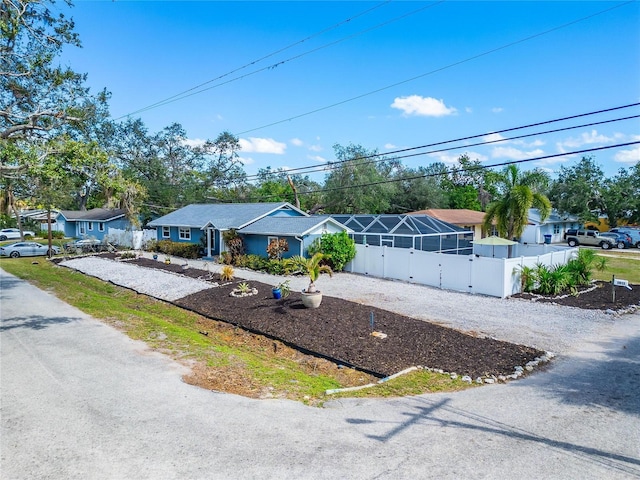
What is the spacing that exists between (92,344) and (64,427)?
4.72 m

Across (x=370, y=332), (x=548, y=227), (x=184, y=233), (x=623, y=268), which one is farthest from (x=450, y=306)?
(x=548, y=227)

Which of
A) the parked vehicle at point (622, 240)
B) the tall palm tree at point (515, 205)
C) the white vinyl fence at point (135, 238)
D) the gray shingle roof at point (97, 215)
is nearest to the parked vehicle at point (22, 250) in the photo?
the white vinyl fence at point (135, 238)

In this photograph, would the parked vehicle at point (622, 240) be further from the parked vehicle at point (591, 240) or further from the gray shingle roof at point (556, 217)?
the gray shingle roof at point (556, 217)

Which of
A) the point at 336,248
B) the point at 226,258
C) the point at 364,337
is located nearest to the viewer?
the point at 364,337

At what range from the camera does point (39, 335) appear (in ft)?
35.7

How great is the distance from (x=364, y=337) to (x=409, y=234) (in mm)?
12756

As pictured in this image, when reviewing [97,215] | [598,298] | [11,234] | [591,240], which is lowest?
[598,298]

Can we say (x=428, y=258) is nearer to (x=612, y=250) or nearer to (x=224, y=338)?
(x=224, y=338)

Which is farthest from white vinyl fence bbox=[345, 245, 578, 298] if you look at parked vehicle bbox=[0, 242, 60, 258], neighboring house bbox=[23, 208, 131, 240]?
parked vehicle bbox=[0, 242, 60, 258]

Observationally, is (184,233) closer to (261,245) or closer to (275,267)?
(261,245)

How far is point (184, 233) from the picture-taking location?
1167 inches

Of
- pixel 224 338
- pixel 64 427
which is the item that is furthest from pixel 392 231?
pixel 64 427

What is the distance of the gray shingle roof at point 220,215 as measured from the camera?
26000 mm

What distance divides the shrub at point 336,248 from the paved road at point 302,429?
41.8ft
